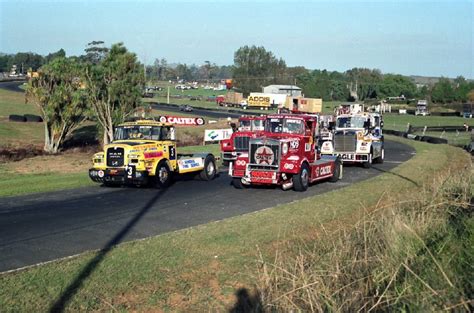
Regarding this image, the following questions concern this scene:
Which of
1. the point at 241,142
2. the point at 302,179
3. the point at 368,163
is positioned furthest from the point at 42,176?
the point at 368,163

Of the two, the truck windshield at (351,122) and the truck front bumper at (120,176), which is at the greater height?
the truck windshield at (351,122)

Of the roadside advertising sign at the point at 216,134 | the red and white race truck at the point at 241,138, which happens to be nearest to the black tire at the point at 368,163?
the red and white race truck at the point at 241,138

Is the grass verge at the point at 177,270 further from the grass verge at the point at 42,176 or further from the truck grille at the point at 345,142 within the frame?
the truck grille at the point at 345,142

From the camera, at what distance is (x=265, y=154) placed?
19953 mm

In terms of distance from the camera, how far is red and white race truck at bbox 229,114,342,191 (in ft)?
65.0

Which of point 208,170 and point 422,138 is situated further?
point 422,138

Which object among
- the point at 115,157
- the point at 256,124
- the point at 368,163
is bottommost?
the point at 368,163

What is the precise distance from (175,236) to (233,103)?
107 meters

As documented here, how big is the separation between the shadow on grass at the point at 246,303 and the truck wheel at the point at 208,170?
14.1 metres

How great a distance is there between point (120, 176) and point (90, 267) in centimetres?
996

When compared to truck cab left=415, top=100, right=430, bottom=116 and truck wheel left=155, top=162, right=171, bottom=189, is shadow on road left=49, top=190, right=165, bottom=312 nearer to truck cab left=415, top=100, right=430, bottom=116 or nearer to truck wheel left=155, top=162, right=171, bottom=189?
truck wheel left=155, top=162, right=171, bottom=189

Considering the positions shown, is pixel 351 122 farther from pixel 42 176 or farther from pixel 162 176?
pixel 42 176

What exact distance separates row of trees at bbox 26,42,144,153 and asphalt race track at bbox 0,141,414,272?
16399 mm

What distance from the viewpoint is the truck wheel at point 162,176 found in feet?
68.4
